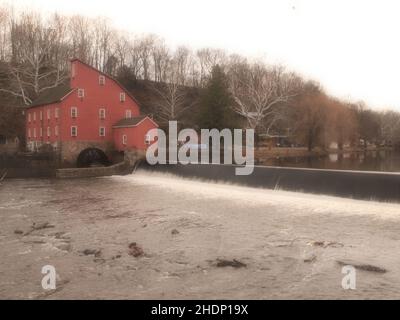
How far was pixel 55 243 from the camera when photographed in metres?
11.9

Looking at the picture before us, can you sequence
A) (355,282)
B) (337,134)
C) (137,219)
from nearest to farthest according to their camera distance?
(355,282) → (137,219) → (337,134)

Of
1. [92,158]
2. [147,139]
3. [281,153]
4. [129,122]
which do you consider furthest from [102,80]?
[281,153]

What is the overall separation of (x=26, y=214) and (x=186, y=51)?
6861cm

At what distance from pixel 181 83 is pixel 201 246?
63.0m

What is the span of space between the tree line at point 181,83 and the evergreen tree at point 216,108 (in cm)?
12

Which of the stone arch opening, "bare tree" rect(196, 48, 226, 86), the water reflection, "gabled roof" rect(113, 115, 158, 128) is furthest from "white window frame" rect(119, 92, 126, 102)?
"bare tree" rect(196, 48, 226, 86)

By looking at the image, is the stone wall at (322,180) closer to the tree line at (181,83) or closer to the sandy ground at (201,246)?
the sandy ground at (201,246)

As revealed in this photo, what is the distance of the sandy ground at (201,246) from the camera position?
26.8 feet

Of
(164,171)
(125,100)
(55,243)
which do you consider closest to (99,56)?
(125,100)

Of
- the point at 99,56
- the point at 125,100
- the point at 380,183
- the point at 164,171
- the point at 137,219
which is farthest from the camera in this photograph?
the point at 99,56

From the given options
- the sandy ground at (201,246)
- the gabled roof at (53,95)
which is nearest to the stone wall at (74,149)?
the gabled roof at (53,95)

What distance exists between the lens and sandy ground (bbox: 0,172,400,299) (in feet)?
26.8

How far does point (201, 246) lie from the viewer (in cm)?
1127
